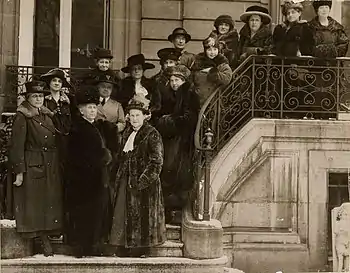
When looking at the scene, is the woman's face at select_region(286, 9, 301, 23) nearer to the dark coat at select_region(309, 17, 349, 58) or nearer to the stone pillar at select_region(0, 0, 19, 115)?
the dark coat at select_region(309, 17, 349, 58)

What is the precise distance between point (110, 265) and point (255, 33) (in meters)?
2.27

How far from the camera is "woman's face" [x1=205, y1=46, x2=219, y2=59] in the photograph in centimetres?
618

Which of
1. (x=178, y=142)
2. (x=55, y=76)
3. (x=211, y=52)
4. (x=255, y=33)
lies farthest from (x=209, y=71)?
(x=55, y=76)

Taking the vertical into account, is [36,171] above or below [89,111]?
A: below

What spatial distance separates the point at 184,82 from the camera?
614cm

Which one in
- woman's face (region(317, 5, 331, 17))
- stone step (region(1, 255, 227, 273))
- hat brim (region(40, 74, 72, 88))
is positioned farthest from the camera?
woman's face (region(317, 5, 331, 17))

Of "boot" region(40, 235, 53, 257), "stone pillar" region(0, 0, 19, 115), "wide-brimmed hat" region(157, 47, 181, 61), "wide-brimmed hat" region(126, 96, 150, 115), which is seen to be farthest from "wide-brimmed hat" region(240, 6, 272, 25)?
"boot" region(40, 235, 53, 257)

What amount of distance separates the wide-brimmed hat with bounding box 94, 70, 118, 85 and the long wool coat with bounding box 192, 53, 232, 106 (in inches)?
26.2

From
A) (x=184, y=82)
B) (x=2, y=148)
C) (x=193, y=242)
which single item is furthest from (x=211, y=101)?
(x=2, y=148)

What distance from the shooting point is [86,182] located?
19.6 feet

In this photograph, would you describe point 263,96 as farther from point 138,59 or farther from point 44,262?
point 44,262

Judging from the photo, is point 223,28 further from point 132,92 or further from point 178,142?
point 178,142

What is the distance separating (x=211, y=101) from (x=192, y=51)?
19.5 inches

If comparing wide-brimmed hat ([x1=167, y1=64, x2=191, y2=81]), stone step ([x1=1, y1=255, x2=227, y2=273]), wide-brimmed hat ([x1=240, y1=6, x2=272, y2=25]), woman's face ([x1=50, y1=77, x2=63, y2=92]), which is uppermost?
wide-brimmed hat ([x1=240, y1=6, x2=272, y2=25])
